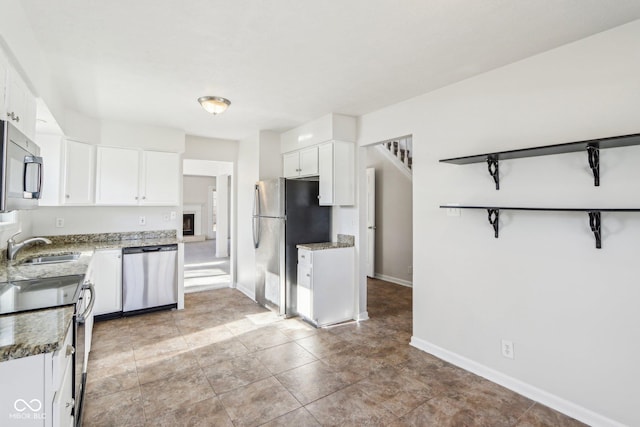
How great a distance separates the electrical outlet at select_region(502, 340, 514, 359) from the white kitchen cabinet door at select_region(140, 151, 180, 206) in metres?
4.14

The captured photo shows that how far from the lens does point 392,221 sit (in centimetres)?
561

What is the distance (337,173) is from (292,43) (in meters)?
1.76

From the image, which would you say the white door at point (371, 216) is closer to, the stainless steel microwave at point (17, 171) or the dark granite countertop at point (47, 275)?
the dark granite countertop at point (47, 275)

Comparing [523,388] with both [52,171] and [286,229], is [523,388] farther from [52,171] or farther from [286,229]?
[52,171]

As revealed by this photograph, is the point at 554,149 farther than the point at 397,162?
No

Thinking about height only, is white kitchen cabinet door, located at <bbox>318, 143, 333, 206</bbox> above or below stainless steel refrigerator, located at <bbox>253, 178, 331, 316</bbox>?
above

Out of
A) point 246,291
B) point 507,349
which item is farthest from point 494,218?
point 246,291

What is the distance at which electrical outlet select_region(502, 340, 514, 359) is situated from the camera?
2383 mm

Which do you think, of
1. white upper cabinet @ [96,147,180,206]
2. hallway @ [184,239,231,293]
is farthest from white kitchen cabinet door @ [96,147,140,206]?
hallway @ [184,239,231,293]

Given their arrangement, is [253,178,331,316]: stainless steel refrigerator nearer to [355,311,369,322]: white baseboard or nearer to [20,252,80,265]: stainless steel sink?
[355,311,369,322]: white baseboard

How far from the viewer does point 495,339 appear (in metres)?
2.48

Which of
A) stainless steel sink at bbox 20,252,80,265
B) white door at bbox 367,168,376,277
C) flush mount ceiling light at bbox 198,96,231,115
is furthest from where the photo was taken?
white door at bbox 367,168,376,277

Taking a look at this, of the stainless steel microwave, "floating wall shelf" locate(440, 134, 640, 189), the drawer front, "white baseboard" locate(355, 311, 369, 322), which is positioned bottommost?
"white baseboard" locate(355, 311, 369, 322)

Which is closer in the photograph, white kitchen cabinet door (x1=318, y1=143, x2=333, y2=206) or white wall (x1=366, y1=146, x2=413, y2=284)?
white kitchen cabinet door (x1=318, y1=143, x2=333, y2=206)
